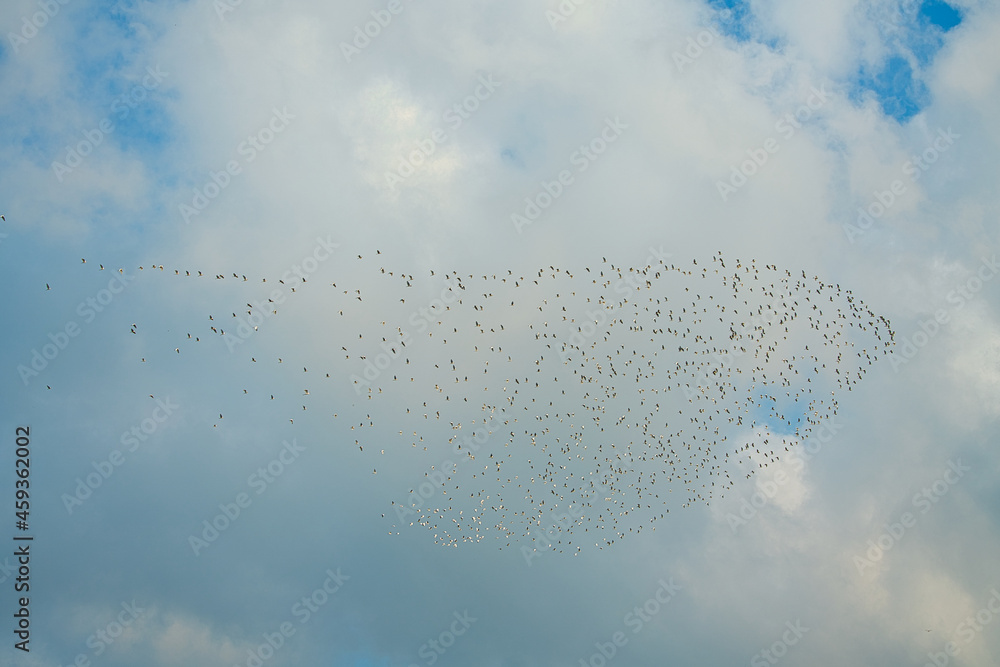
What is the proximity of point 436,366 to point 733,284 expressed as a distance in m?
39.1

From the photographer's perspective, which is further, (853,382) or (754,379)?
(853,382)

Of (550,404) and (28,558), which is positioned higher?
(550,404)

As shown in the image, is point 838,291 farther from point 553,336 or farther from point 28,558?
point 28,558

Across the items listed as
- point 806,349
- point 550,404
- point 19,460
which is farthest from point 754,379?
point 19,460

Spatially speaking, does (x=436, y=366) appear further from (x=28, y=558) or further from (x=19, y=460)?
(x=28, y=558)

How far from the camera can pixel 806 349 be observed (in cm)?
11625

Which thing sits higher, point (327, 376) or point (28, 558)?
point (327, 376)

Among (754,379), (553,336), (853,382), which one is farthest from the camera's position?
(853,382)

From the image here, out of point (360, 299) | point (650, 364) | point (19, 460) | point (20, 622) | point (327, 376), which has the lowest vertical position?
point (20, 622)

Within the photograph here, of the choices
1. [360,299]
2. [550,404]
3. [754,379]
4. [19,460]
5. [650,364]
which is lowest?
[19,460]

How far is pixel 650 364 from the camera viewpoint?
4437 inches

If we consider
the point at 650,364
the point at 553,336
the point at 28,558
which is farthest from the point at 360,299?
the point at 28,558

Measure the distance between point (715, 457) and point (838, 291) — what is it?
26.9 metres

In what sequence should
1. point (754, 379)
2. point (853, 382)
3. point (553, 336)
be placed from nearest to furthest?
point (553, 336) < point (754, 379) < point (853, 382)
